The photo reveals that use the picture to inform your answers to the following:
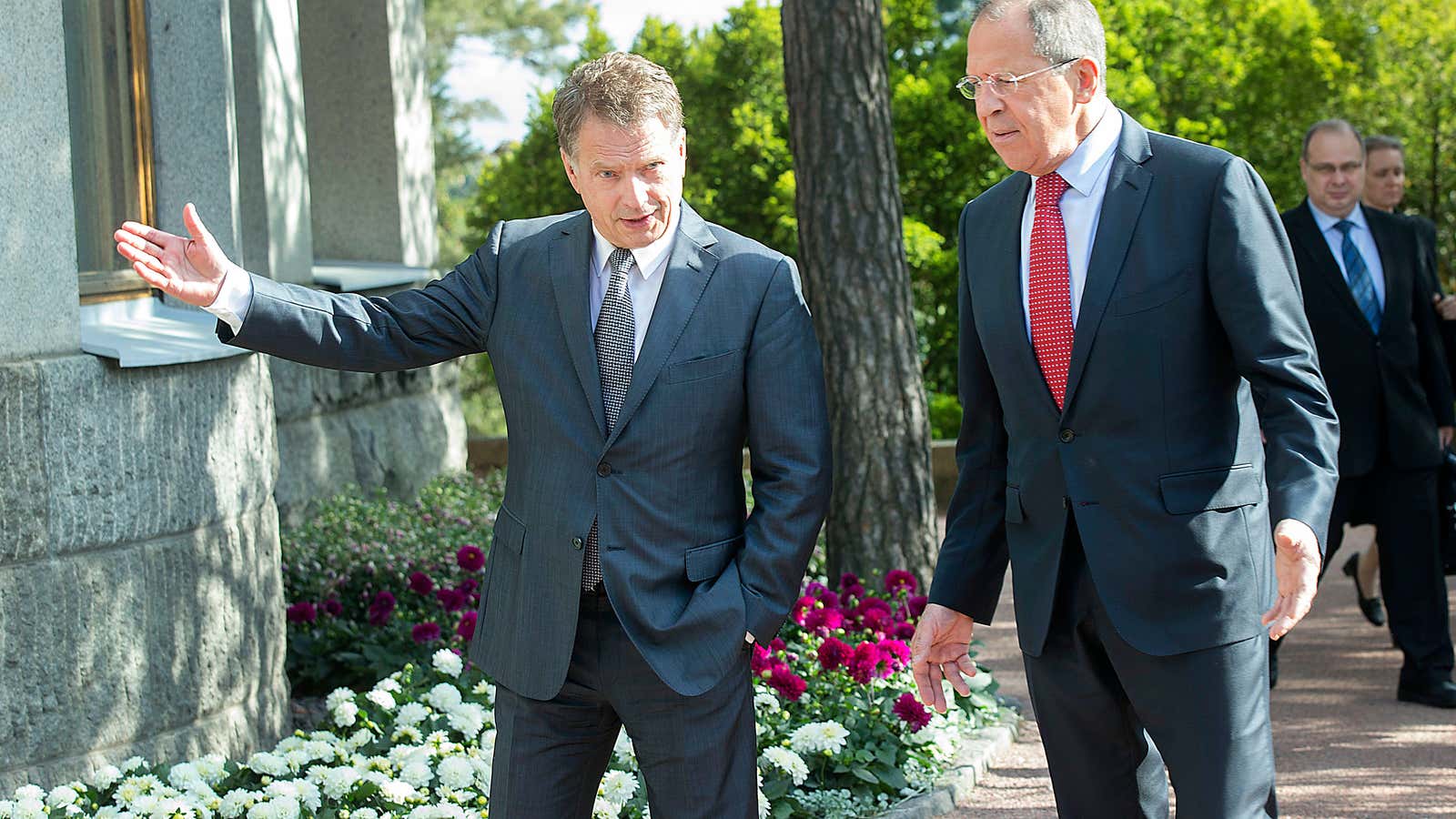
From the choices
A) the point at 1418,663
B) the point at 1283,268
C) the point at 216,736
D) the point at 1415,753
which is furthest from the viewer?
the point at 1418,663

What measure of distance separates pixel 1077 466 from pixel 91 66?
3.21 m

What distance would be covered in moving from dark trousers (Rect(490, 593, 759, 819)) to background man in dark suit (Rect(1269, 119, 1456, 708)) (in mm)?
3565

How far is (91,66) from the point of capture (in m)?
4.48

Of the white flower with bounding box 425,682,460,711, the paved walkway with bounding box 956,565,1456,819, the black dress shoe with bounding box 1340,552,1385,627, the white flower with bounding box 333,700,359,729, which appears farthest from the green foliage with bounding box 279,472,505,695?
the black dress shoe with bounding box 1340,552,1385,627

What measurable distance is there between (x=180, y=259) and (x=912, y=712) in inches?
98.3

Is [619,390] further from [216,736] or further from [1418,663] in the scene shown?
[1418,663]

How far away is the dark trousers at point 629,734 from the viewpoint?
278cm

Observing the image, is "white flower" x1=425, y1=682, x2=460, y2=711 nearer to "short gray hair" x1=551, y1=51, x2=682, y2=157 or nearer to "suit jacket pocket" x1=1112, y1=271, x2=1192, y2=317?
"short gray hair" x1=551, y1=51, x2=682, y2=157

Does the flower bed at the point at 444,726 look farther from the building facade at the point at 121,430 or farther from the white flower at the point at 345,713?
the building facade at the point at 121,430

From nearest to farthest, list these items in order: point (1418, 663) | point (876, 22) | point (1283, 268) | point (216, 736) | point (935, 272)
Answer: point (1283, 268), point (216, 736), point (1418, 663), point (876, 22), point (935, 272)

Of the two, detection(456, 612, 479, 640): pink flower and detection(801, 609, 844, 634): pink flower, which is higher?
detection(456, 612, 479, 640): pink flower

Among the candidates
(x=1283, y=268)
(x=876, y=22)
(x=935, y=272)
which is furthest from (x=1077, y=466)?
(x=935, y=272)

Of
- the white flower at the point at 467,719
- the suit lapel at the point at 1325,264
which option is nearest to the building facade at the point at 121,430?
the white flower at the point at 467,719

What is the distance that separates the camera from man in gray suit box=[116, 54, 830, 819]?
2750 millimetres
